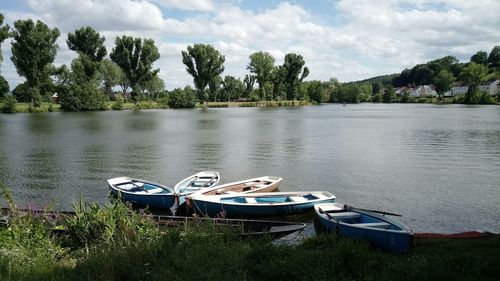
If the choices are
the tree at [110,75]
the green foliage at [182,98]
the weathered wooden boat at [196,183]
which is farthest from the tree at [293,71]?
the weathered wooden boat at [196,183]

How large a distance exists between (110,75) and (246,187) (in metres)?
130

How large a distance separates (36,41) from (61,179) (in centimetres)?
7041

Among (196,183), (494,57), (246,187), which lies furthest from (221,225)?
(494,57)

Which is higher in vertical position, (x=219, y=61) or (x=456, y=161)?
(x=219, y=61)

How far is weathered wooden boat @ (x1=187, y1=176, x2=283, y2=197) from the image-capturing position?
16222 mm

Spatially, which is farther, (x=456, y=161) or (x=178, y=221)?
(x=456, y=161)

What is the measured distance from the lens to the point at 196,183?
726 inches

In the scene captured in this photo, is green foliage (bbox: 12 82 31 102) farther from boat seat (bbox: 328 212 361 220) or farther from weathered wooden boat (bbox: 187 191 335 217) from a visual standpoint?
boat seat (bbox: 328 212 361 220)

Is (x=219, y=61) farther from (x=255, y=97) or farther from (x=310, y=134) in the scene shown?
(x=310, y=134)

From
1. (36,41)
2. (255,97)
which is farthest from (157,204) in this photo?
(255,97)

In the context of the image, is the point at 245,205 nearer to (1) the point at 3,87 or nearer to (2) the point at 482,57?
(1) the point at 3,87


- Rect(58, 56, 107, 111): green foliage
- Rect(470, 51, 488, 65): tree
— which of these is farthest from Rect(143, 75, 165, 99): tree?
Rect(470, 51, 488, 65): tree

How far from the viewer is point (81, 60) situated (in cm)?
9150

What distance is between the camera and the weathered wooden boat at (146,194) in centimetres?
1559
